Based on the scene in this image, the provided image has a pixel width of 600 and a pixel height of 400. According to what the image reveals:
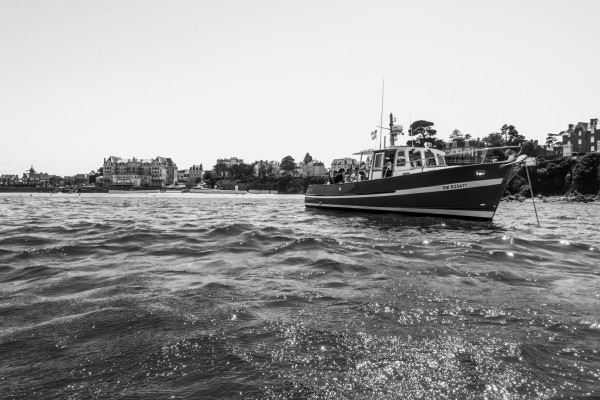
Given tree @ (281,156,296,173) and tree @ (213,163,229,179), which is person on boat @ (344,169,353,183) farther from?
tree @ (213,163,229,179)

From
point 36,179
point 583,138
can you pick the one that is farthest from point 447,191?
point 36,179

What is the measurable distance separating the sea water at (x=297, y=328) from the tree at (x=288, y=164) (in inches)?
6634

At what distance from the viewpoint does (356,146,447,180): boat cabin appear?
21031 mm

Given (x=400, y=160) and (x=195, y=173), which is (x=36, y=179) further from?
(x=400, y=160)

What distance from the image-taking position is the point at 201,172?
198 metres

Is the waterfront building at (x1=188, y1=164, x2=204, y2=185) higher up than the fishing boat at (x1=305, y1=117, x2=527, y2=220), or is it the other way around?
the waterfront building at (x1=188, y1=164, x2=204, y2=185)

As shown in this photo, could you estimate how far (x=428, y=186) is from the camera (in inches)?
697

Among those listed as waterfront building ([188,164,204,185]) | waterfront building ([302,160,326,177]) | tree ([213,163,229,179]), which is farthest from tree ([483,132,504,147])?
waterfront building ([188,164,204,185])

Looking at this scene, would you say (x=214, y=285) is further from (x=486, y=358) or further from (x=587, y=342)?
(x=587, y=342)

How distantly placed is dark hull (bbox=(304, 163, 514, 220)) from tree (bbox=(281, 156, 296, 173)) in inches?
6119

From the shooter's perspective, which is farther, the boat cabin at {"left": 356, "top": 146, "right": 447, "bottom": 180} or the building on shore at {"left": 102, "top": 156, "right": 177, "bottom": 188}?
the building on shore at {"left": 102, "top": 156, "right": 177, "bottom": 188}

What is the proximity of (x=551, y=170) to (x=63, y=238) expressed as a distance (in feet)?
277

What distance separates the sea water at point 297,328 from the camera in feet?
8.96

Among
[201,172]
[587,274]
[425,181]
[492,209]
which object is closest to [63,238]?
[587,274]
